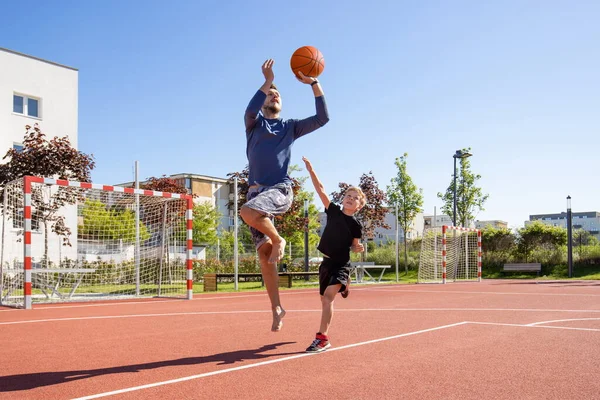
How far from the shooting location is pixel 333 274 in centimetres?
530

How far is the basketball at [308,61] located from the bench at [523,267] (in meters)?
28.4

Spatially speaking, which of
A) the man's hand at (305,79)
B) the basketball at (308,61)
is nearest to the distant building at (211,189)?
the basketball at (308,61)

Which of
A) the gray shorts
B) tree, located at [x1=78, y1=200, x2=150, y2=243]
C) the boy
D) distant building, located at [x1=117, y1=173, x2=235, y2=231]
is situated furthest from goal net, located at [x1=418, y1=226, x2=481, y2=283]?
distant building, located at [x1=117, y1=173, x2=235, y2=231]

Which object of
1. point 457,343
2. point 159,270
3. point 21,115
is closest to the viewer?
point 457,343

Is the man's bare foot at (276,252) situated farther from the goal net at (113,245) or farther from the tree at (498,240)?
the tree at (498,240)

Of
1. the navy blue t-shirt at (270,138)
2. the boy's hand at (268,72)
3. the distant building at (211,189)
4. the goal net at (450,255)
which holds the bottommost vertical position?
the goal net at (450,255)

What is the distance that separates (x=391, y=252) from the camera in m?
35.9

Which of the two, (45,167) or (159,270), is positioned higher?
(45,167)

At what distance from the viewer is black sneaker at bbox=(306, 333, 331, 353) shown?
4.88m

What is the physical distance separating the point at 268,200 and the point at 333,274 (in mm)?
896

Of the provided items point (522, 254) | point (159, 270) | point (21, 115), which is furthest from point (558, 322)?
point (522, 254)

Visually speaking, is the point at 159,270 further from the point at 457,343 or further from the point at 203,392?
the point at 203,392

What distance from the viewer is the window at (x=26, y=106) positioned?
25078 mm

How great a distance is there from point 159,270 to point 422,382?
12467 mm
